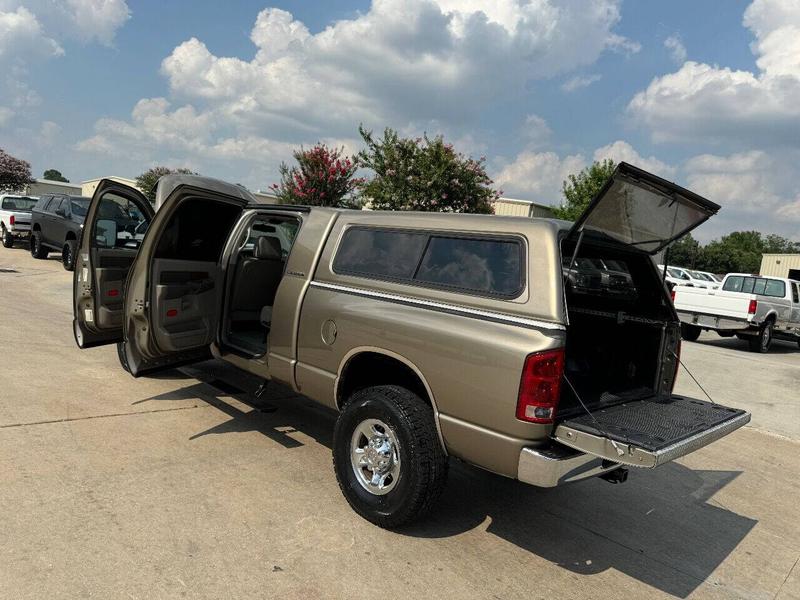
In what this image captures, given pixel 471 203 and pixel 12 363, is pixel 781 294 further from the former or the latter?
pixel 12 363

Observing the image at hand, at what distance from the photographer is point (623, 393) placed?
4105mm

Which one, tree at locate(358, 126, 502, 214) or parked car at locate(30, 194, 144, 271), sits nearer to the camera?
parked car at locate(30, 194, 144, 271)

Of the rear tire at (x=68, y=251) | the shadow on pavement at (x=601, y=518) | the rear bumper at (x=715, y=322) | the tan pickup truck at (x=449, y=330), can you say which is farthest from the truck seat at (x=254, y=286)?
the rear bumper at (x=715, y=322)

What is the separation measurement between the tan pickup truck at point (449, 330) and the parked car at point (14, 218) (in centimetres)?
1618

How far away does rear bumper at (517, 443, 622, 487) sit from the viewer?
2889mm

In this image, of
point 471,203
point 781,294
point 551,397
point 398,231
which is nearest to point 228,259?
point 398,231

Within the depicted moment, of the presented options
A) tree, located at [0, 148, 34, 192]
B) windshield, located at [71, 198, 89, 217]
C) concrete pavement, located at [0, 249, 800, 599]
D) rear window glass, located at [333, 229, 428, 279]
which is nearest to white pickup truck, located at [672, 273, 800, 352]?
concrete pavement, located at [0, 249, 800, 599]

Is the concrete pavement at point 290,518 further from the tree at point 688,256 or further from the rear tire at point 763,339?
the tree at point 688,256

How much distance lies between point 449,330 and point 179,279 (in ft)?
Result: 9.39

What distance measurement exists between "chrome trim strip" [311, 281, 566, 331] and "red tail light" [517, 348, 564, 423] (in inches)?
6.7

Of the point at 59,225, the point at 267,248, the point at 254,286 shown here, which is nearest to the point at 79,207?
the point at 59,225

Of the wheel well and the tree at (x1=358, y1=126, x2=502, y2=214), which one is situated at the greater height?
the tree at (x1=358, y1=126, x2=502, y2=214)

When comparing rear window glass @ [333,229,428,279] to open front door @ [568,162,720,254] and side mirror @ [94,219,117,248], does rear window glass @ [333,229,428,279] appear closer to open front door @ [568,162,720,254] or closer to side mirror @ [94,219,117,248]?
open front door @ [568,162,720,254]

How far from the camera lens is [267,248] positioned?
17.2 ft
